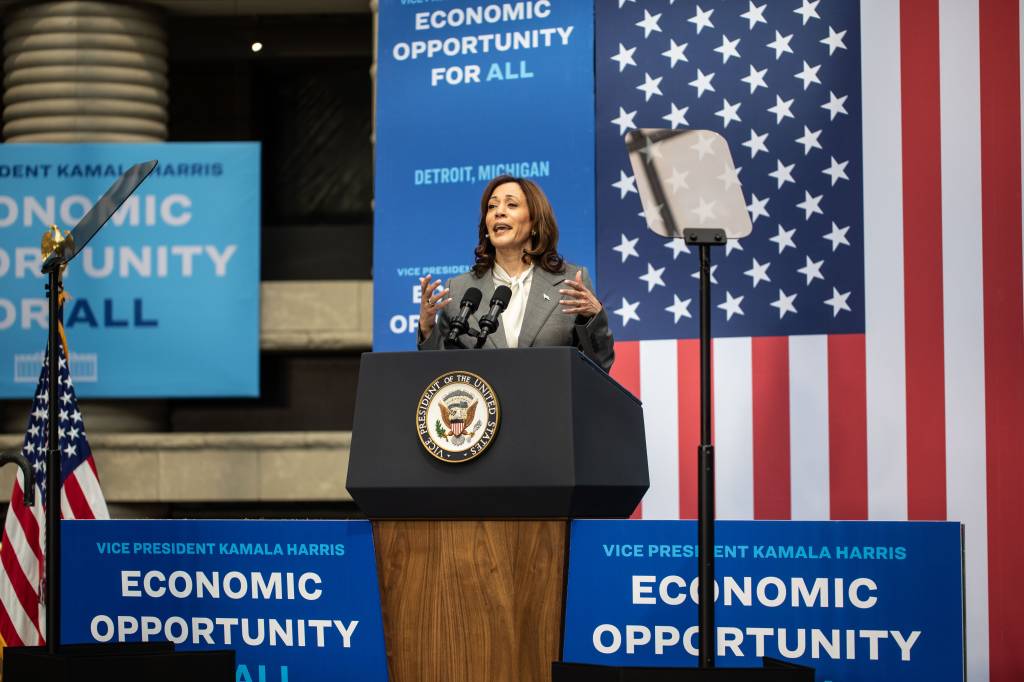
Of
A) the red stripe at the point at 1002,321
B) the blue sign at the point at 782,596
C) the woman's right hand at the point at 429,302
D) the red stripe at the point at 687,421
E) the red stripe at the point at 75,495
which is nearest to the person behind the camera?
the blue sign at the point at 782,596

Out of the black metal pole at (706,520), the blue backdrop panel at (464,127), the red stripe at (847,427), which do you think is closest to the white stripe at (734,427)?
the red stripe at (847,427)

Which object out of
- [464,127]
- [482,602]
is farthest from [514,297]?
[464,127]

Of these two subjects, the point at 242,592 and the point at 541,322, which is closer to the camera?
the point at 242,592

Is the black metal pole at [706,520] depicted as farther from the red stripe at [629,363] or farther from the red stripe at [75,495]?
the red stripe at [75,495]

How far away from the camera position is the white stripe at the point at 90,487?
4.61 m

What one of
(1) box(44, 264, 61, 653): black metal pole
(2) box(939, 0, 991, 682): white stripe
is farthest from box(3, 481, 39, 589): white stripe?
(2) box(939, 0, 991, 682): white stripe

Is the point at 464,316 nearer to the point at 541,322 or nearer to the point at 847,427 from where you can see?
the point at 541,322

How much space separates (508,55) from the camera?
505 centimetres

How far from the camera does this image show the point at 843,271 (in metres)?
4.56

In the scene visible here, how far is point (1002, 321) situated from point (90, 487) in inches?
135

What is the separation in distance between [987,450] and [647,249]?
57.9 inches

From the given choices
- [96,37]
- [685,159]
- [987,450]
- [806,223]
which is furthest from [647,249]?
[96,37]

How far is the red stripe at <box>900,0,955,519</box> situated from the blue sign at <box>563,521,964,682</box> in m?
2.35

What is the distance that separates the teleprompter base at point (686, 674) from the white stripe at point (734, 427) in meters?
2.59
